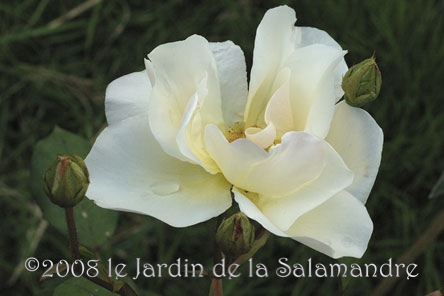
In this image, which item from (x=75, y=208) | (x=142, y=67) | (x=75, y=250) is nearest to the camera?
(x=75, y=250)

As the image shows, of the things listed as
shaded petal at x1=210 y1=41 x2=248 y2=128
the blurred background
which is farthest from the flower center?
the blurred background

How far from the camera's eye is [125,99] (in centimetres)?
78

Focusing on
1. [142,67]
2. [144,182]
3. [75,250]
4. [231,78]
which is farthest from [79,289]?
[142,67]

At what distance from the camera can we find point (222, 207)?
74 centimetres

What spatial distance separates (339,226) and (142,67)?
1.15 meters

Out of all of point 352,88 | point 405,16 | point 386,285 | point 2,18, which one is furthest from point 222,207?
point 2,18

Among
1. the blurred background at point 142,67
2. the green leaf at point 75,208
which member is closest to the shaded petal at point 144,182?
the green leaf at point 75,208

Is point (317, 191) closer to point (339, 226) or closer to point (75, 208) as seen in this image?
point (339, 226)

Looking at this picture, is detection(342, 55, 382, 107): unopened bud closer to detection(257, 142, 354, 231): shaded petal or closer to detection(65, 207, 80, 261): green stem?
detection(257, 142, 354, 231): shaded petal

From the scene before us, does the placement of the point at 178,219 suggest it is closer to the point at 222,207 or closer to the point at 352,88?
the point at 222,207

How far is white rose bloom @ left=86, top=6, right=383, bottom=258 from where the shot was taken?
2.30 ft

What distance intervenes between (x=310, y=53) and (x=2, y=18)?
50.4 inches

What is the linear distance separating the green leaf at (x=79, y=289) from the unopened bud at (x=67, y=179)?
136 mm

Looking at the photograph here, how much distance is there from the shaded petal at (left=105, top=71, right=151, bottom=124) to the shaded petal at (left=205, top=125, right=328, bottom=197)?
9 centimetres
